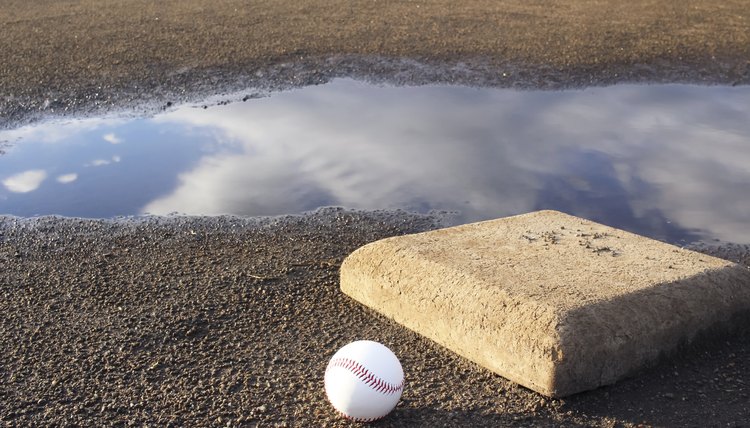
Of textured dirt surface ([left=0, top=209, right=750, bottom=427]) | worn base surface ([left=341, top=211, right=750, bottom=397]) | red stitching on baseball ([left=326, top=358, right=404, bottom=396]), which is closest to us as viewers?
red stitching on baseball ([left=326, top=358, right=404, bottom=396])

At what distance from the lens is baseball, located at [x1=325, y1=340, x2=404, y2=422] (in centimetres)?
433

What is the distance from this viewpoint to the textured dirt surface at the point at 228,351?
461 cm

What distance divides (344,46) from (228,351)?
707cm

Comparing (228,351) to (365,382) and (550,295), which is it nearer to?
(365,382)

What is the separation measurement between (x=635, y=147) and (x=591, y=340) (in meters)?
4.75

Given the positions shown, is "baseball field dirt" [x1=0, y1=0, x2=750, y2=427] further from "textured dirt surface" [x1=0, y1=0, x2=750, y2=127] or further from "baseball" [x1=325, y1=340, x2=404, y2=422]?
"baseball" [x1=325, y1=340, x2=404, y2=422]

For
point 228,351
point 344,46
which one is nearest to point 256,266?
point 228,351

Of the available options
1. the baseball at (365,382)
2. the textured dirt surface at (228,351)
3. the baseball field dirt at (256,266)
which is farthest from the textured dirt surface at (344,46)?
the baseball at (365,382)

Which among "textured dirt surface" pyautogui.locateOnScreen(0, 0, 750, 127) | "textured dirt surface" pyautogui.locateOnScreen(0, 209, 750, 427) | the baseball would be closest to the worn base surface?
"textured dirt surface" pyautogui.locateOnScreen(0, 209, 750, 427)

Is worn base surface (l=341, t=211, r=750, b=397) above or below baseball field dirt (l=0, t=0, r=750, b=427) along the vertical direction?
above

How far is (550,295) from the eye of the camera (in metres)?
5.10

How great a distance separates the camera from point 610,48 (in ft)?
37.4

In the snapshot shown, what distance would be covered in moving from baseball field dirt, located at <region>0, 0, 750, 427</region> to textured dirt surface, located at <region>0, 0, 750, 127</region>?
0.12 feet

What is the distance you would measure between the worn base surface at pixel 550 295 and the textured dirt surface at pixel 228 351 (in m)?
0.11
